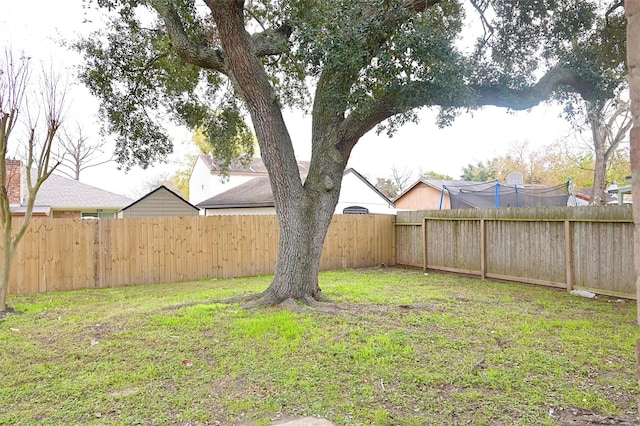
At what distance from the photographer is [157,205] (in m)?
14.4

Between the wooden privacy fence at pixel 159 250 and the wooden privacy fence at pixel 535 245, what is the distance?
5.96 ft

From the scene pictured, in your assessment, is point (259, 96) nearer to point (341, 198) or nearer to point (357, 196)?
point (341, 198)

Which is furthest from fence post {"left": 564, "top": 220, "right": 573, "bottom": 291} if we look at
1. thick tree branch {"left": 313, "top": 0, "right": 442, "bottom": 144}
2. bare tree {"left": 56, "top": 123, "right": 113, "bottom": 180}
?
bare tree {"left": 56, "top": 123, "right": 113, "bottom": 180}

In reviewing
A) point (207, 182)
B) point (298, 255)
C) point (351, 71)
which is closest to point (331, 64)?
point (351, 71)

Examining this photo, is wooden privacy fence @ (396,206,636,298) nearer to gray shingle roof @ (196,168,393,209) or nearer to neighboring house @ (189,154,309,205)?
gray shingle roof @ (196,168,393,209)

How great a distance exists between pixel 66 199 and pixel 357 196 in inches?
451

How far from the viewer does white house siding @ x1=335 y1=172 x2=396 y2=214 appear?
694 inches

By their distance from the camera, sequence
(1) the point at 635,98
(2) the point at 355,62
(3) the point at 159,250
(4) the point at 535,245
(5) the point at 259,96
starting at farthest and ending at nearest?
(3) the point at 159,250 < (4) the point at 535,245 < (5) the point at 259,96 < (2) the point at 355,62 < (1) the point at 635,98

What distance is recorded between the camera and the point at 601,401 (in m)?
2.73

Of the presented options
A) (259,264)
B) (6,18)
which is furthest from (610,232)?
(6,18)

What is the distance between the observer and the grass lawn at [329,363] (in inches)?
104

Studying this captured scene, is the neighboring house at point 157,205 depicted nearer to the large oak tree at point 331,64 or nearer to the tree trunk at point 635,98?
the large oak tree at point 331,64

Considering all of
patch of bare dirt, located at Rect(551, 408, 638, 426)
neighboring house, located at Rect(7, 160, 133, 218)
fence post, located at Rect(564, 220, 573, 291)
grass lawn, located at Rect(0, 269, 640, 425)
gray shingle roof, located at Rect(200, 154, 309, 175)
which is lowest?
patch of bare dirt, located at Rect(551, 408, 638, 426)

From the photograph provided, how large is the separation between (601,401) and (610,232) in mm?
4493
